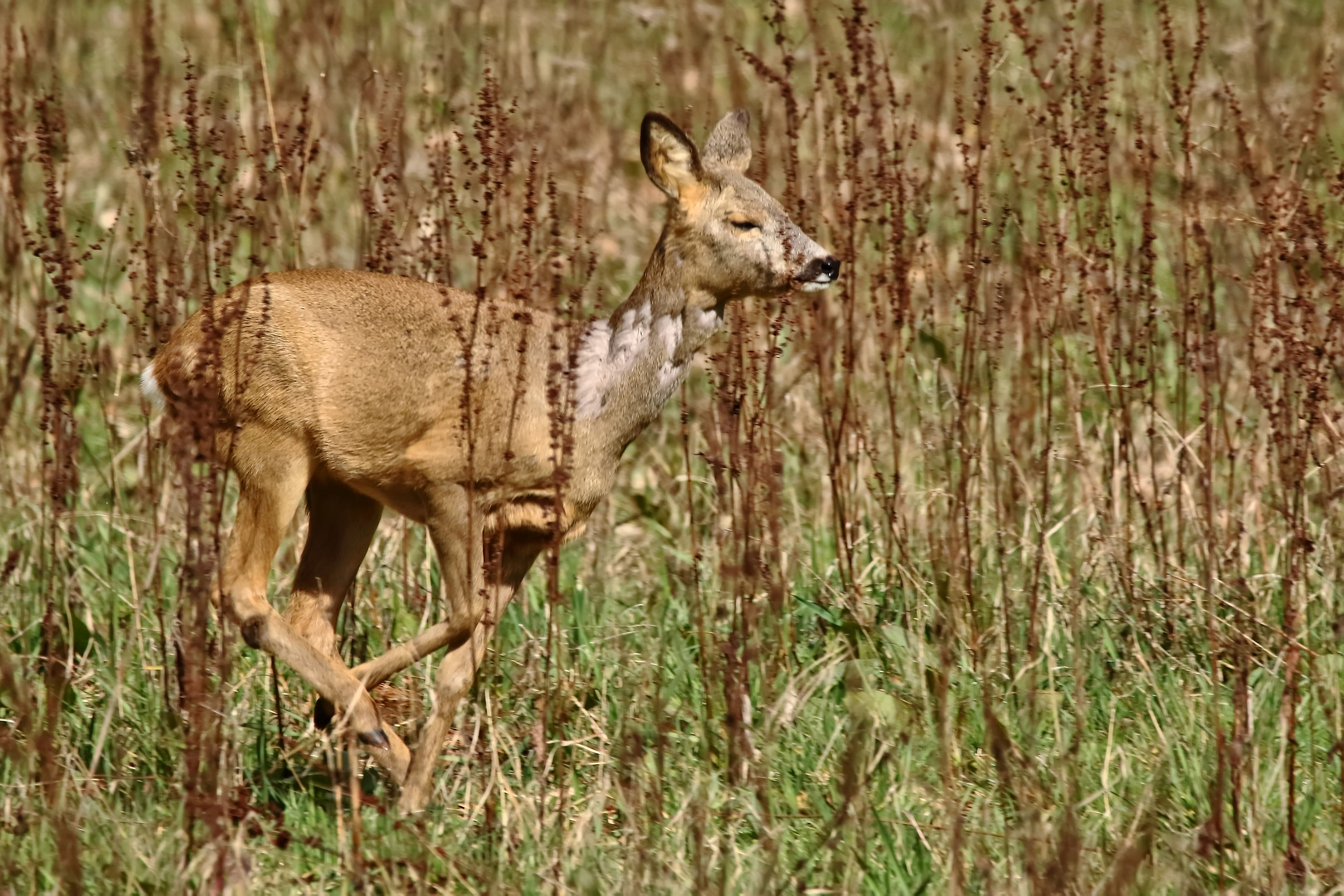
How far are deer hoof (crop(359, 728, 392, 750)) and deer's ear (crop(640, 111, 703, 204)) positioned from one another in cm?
156

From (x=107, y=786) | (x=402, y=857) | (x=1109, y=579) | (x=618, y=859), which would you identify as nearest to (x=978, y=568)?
(x=1109, y=579)

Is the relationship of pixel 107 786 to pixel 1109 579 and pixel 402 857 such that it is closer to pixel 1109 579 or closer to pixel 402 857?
pixel 402 857

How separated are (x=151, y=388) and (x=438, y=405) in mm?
706

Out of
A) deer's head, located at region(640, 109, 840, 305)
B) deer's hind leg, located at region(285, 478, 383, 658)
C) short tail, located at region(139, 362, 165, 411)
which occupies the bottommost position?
deer's hind leg, located at region(285, 478, 383, 658)

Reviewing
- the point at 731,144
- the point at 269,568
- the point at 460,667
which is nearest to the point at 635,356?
the point at 731,144

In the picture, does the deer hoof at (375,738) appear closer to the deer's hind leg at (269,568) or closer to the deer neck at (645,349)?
the deer's hind leg at (269,568)

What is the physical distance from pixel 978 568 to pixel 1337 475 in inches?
39.4

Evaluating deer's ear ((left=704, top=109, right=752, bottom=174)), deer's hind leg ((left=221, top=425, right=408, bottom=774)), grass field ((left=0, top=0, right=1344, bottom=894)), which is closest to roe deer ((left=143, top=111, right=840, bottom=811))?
deer's hind leg ((left=221, top=425, right=408, bottom=774))

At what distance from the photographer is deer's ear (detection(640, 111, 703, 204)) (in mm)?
4656

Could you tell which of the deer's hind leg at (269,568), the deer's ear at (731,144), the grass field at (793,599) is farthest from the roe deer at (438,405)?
the deer's ear at (731,144)

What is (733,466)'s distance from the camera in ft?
13.3

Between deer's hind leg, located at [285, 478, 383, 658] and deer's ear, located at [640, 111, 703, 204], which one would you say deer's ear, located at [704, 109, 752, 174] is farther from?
deer's hind leg, located at [285, 478, 383, 658]

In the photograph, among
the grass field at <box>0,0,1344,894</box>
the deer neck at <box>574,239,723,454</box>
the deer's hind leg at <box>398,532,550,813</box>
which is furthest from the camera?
the deer neck at <box>574,239,723,454</box>

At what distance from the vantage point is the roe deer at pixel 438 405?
170 inches
